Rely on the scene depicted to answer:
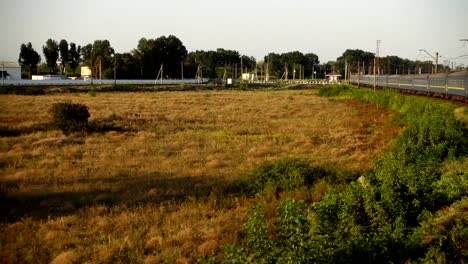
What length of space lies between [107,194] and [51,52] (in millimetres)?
106592

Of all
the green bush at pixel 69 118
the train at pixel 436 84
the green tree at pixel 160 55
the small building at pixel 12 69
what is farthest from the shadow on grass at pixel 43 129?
the green tree at pixel 160 55

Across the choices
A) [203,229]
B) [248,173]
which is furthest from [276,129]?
[203,229]

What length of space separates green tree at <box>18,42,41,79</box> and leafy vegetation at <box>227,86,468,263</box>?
10232cm

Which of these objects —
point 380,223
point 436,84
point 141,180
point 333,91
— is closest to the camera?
point 380,223

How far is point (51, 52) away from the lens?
358ft

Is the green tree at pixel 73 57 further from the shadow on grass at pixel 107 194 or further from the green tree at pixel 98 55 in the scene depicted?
the shadow on grass at pixel 107 194

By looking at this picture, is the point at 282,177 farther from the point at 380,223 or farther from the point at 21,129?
the point at 21,129

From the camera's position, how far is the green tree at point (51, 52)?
10806 centimetres

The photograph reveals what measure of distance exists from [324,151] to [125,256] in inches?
473

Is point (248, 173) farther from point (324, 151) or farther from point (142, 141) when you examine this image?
point (142, 141)

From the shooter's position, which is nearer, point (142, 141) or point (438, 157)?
point (438, 157)

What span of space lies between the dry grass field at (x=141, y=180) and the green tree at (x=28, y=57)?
80.0 meters

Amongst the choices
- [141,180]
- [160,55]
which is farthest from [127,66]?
[141,180]

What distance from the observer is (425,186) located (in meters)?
9.41
